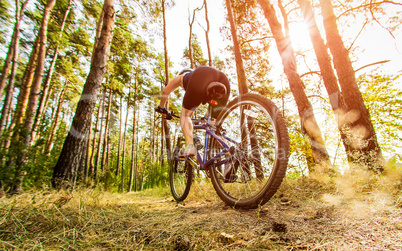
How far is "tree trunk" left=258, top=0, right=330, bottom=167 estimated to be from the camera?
454 cm

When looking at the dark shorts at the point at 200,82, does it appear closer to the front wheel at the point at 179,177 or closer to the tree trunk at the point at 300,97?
the front wheel at the point at 179,177

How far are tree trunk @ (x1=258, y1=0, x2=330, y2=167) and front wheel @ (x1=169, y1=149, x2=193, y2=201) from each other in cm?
344

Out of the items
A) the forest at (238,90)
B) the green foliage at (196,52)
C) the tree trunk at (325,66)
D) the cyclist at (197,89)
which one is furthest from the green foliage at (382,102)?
the green foliage at (196,52)

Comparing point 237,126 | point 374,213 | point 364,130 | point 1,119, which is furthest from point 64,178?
point 364,130

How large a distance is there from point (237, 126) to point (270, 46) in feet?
30.3

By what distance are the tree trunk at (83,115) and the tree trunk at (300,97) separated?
15.0 feet

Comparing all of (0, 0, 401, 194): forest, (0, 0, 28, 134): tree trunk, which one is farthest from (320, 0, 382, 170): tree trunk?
(0, 0, 28, 134): tree trunk

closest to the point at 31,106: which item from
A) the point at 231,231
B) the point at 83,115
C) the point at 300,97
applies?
the point at 83,115

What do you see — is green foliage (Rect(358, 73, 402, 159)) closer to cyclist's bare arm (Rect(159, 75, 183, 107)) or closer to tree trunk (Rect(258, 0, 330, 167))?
tree trunk (Rect(258, 0, 330, 167))

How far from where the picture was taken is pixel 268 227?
1.10 meters

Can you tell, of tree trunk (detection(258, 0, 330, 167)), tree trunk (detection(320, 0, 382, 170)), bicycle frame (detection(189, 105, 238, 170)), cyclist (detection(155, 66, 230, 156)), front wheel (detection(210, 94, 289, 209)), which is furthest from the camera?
tree trunk (detection(258, 0, 330, 167))

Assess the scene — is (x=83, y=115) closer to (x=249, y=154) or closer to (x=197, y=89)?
(x=197, y=89)

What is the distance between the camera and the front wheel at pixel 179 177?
9.02 ft

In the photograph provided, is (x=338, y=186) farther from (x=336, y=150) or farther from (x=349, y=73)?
(x=349, y=73)
